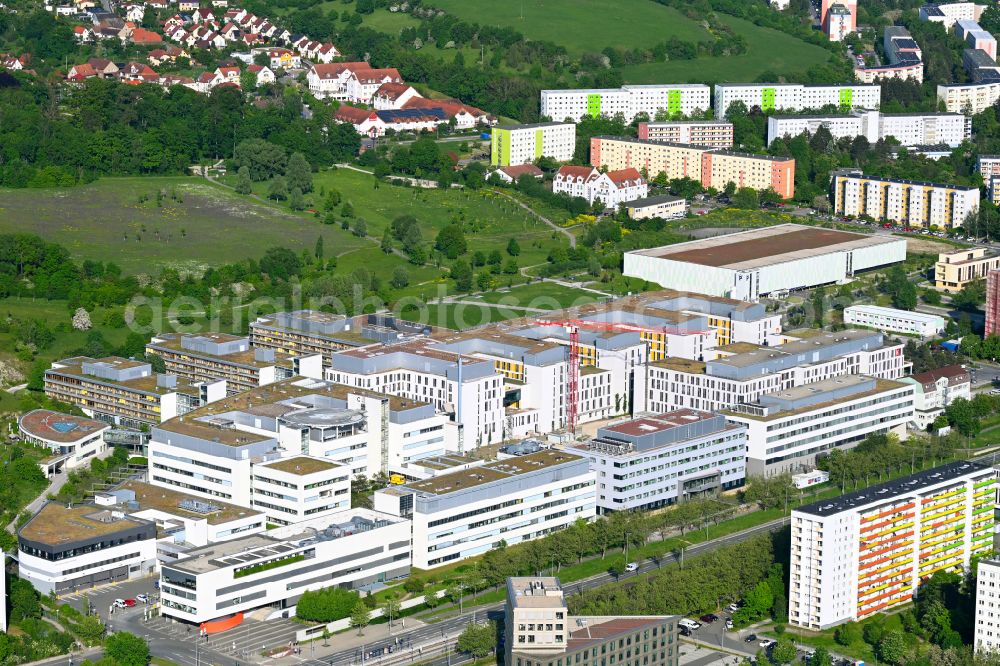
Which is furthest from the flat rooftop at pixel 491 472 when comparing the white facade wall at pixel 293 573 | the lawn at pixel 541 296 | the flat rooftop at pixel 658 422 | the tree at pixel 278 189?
the tree at pixel 278 189

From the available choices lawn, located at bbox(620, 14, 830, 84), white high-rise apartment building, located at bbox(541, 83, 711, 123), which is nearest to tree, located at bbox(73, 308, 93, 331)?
white high-rise apartment building, located at bbox(541, 83, 711, 123)

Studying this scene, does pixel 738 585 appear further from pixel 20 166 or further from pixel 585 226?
pixel 20 166

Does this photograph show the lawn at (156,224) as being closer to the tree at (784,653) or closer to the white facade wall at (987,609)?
the tree at (784,653)

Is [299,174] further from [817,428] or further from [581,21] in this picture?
[817,428]

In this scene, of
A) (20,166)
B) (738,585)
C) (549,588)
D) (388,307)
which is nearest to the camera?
(549,588)

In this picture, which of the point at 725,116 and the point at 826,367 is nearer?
the point at 826,367

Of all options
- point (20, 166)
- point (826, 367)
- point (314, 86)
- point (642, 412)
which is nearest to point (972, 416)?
point (826, 367)
